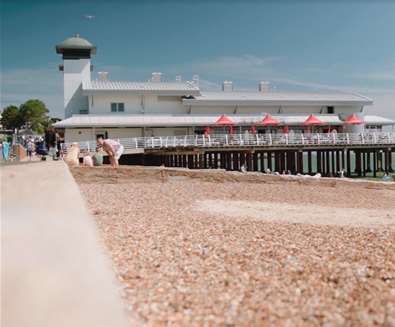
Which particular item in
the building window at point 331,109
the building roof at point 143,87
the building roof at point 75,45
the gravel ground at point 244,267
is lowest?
the gravel ground at point 244,267

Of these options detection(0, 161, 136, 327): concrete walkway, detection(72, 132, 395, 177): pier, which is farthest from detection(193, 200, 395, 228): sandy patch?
detection(72, 132, 395, 177): pier

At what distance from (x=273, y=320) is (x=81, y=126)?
2822cm

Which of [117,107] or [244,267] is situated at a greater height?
[117,107]

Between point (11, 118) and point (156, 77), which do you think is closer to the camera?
point (156, 77)

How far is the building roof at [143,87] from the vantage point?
32.7 meters

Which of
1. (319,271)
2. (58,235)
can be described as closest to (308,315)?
(319,271)

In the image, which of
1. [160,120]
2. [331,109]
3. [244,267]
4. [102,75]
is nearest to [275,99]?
[331,109]

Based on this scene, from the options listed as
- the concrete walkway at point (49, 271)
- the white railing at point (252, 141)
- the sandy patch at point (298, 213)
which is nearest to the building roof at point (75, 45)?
the white railing at point (252, 141)

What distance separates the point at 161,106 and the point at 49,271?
31866 mm

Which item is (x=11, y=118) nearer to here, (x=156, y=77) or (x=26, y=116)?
(x=26, y=116)

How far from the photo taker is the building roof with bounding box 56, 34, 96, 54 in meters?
35.6

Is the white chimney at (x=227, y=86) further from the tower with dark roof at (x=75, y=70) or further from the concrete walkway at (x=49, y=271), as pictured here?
the concrete walkway at (x=49, y=271)

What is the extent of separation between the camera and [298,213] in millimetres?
8844

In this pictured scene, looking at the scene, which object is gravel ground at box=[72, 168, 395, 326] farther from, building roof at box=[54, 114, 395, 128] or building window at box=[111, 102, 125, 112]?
building window at box=[111, 102, 125, 112]
